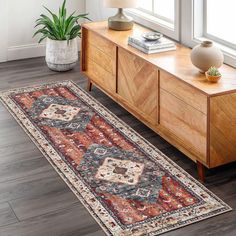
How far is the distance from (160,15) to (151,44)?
74 centimetres

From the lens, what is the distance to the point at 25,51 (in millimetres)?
5754

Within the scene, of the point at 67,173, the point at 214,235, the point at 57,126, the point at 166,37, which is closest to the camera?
the point at 214,235

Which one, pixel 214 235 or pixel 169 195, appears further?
pixel 169 195

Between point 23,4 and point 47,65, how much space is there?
63 cm

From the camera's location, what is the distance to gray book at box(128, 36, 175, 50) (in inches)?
158

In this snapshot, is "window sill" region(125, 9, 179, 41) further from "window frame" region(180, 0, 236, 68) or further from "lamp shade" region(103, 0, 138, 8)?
"lamp shade" region(103, 0, 138, 8)

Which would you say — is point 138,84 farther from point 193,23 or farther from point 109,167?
point 109,167

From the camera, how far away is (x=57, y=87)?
16.2ft

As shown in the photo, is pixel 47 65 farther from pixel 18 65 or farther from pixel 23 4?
pixel 23 4

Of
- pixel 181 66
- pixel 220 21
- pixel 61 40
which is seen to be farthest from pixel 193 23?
pixel 61 40

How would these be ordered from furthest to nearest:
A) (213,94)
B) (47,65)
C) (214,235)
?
(47,65), (213,94), (214,235)

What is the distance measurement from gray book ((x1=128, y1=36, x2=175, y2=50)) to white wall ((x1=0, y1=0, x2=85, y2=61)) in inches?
69.1

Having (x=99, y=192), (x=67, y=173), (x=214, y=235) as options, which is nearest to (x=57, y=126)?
(x=67, y=173)

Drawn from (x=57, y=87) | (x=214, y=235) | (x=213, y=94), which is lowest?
(x=214, y=235)
